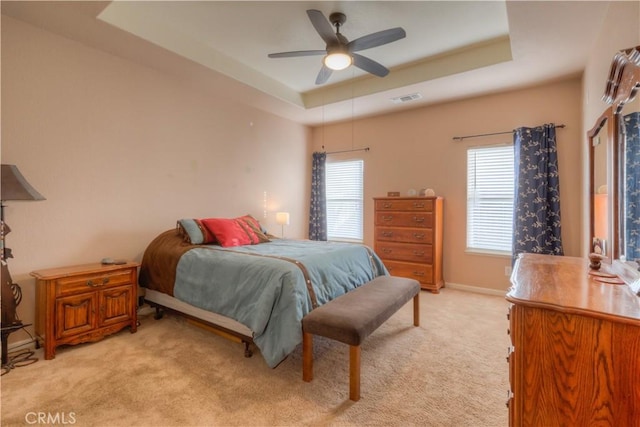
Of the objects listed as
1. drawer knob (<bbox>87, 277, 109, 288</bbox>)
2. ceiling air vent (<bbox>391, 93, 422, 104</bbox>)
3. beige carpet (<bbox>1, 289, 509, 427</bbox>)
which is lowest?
beige carpet (<bbox>1, 289, 509, 427</bbox>)

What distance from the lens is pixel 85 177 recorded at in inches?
110

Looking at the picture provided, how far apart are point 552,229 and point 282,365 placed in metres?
3.43

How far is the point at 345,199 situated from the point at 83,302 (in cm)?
394

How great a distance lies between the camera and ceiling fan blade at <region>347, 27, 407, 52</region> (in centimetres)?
232

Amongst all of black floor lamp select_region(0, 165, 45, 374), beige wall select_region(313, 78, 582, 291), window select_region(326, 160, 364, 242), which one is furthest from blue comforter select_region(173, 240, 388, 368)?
window select_region(326, 160, 364, 242)

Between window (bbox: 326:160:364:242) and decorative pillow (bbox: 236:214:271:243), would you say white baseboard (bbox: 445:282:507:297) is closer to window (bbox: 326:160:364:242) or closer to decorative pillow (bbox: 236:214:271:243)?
window (bbox: 326:160:364:242)

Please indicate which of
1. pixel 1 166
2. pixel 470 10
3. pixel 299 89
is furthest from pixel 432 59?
pixel 1 166

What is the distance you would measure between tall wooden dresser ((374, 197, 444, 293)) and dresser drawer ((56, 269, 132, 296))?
3.14 metres

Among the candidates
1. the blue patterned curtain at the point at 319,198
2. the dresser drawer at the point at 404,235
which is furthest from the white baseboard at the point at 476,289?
the blue patterned curtain at the point at 319,198

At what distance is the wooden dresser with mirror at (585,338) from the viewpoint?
94 centimetres

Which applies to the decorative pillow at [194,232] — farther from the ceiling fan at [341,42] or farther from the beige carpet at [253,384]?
the ceiling fan at [341,42]

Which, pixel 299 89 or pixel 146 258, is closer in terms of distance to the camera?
pixel 146 258

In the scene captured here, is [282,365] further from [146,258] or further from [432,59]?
[432,59]

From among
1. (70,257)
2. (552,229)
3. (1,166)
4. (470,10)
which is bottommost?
(70,257)
